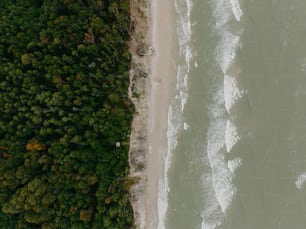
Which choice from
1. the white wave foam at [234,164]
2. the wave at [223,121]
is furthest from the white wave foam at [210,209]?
the white wave foam at [234,164]

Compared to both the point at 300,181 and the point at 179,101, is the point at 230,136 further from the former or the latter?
the point at 300,181

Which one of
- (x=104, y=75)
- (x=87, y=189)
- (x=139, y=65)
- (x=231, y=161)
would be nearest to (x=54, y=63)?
(x=104, y=75)

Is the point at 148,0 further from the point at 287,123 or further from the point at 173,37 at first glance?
the point at 287,123

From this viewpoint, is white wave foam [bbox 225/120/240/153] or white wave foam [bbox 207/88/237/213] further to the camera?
white wave foam [bbox 225/120/240/153]

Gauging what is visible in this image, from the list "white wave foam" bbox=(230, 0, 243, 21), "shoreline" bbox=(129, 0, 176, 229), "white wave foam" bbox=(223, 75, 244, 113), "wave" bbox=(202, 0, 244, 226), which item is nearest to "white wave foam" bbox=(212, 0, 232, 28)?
"wave" bbox=(202, 0, 244, 226)

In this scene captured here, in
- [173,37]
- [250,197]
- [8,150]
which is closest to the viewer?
[8,150]

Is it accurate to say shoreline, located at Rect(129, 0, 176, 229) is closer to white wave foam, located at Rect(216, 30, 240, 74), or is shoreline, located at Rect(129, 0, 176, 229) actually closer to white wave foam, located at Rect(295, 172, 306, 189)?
white wave foam, located at Rect(216, 30, 240, 74)
